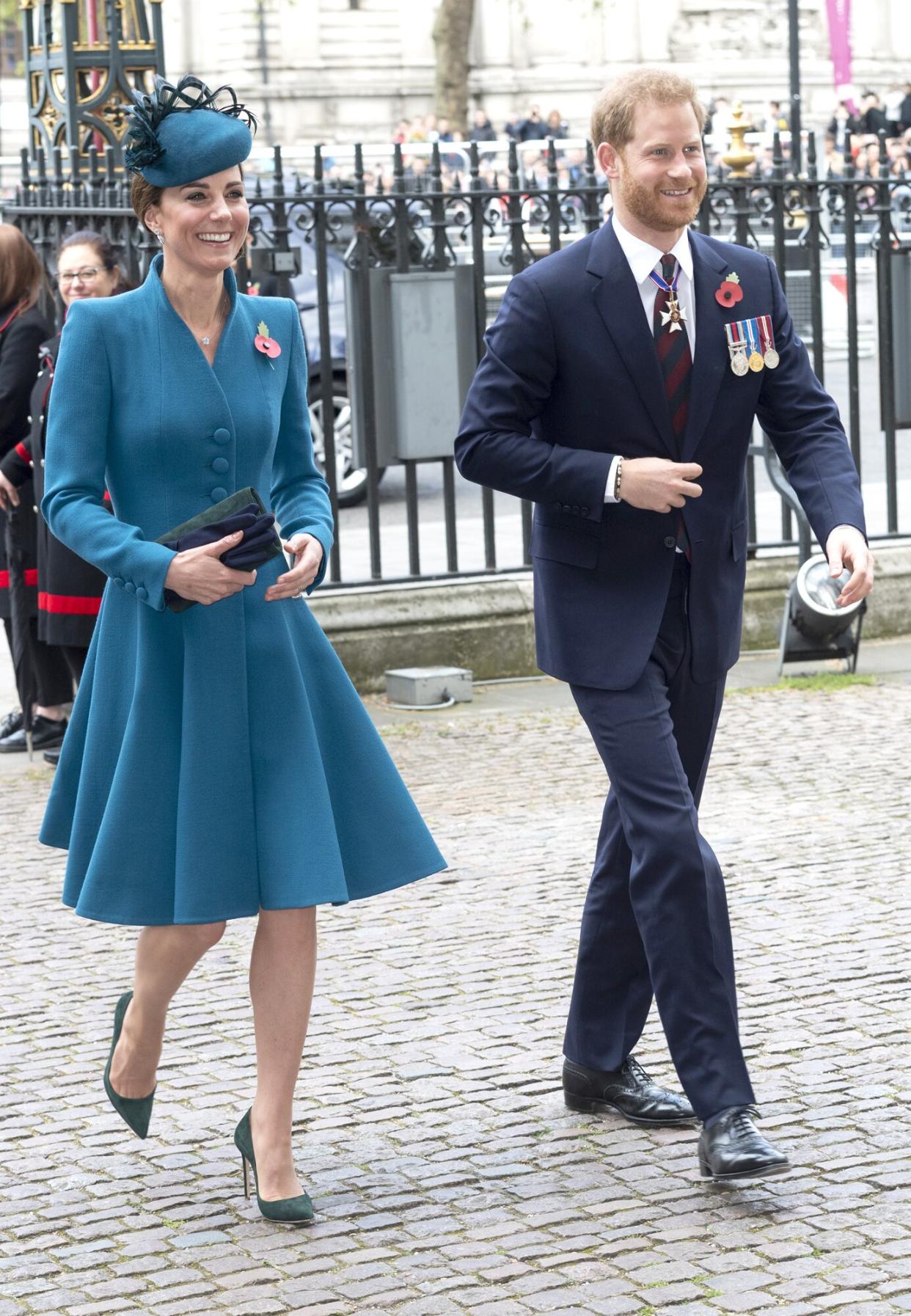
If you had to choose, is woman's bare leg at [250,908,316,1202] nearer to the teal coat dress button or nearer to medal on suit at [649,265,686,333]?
the teal coat dress button

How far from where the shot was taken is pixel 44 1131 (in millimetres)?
4391

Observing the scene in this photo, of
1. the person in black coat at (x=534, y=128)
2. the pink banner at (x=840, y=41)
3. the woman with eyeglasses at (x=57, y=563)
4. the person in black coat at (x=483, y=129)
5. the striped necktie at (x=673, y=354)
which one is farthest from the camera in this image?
the person in black coat at (x=483, y=129)

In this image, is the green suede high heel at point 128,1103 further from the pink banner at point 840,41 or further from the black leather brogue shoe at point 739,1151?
the pink banner at point 840,41

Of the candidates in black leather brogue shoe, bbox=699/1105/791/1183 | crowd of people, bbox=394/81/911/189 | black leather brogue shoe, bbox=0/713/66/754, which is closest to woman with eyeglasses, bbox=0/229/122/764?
black leather brogue shoe, bbox=0/713/66/754

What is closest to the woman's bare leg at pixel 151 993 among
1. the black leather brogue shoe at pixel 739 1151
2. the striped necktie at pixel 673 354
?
the black leather brogue shoe at pixel 739 1151

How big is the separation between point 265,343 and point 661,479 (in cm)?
73

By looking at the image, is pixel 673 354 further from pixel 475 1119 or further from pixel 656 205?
pixel 475 1119

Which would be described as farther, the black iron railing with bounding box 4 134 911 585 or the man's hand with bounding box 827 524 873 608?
the black iron railing with bounding box 4 134 911 585

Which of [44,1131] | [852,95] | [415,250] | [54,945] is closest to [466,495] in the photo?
[415,250]

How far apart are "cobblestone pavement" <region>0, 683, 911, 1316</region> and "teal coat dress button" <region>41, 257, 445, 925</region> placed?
134 mm

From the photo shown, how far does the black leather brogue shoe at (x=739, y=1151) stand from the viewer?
3818 mm

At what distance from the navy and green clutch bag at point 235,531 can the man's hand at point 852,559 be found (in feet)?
3.22

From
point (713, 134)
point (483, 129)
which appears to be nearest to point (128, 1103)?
point (713, 134)

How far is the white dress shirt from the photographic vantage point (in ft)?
13.3
